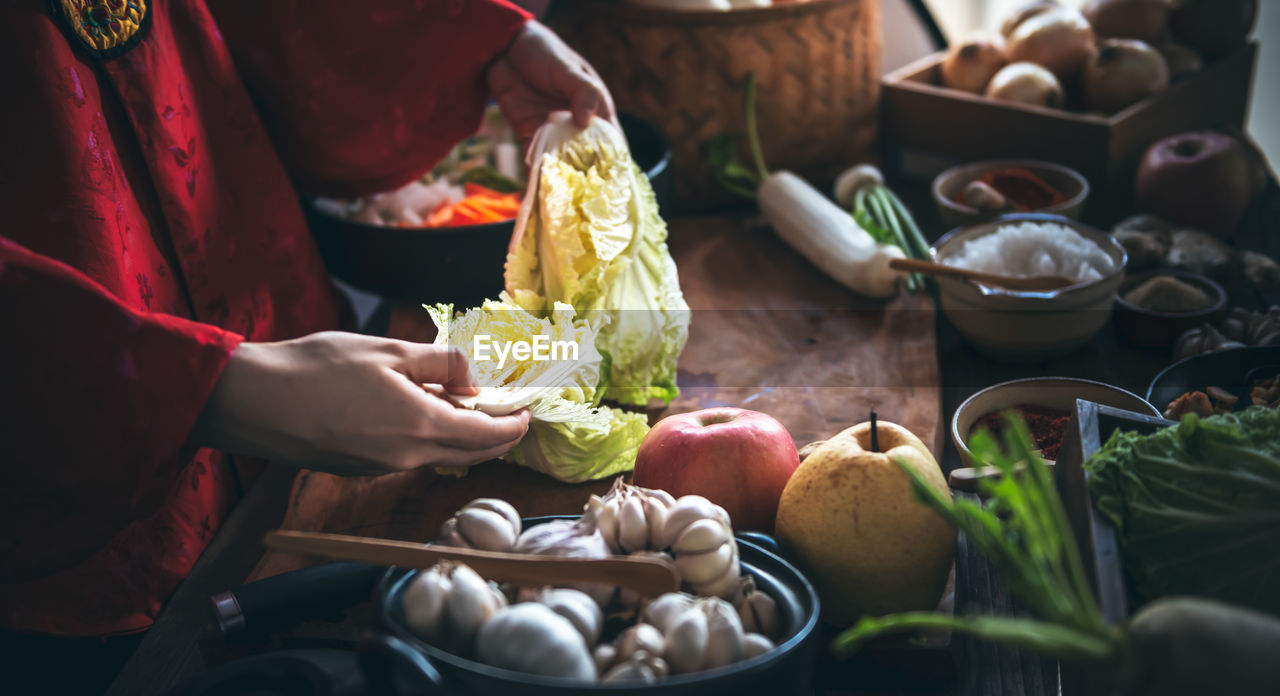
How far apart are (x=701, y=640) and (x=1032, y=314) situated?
1.07 meters

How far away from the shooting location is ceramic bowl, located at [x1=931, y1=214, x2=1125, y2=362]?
1.51m

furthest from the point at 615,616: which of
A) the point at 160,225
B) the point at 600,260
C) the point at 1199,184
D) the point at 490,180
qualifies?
the point at 1199,184

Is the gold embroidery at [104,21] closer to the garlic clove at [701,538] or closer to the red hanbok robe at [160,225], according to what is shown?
the red hanbok robe at [160,225]

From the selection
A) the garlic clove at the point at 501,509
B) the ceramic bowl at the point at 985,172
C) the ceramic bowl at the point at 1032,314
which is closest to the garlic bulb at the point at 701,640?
the garlic clove at the point at 501,509

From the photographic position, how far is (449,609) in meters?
0.77

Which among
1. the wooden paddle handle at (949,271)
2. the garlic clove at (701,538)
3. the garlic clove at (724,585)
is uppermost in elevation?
the garlic clove at (701,538)

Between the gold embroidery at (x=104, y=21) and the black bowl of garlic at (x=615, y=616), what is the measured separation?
0.87m

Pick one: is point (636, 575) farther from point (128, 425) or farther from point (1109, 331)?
point (1109, 331)

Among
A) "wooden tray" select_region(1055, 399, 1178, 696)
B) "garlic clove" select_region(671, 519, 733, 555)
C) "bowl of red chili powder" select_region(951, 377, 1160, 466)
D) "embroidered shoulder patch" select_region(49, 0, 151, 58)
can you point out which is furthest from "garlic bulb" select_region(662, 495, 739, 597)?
"embroidered shoulder patch" select_region(49, 0, 151, 58)

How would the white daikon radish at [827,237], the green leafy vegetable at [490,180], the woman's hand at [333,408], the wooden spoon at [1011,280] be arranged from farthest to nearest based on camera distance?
the green leafy vegetable at [490,180], the white daikon radish at [827,237], the wooden spoon at [1011,280], the woman's hand at [333,408]

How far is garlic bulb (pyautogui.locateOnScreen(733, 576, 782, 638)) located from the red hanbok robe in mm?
603

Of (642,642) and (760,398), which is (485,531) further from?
(760,398)

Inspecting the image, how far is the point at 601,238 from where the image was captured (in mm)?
1462

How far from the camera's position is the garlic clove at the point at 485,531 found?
876 millimetres
